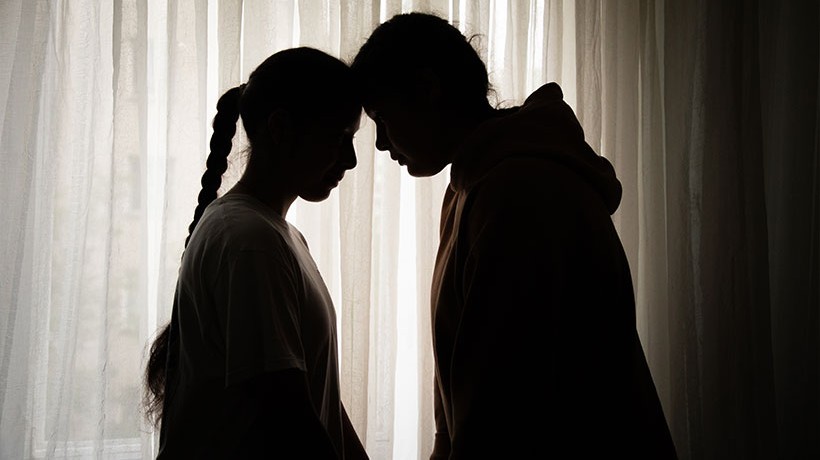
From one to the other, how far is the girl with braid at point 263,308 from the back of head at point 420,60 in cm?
6

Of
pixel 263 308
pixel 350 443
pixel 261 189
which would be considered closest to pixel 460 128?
pixel 261 189

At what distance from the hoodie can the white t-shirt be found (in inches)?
8.4

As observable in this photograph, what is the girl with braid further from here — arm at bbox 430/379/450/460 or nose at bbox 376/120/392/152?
arm at bbox 430/379/450/460

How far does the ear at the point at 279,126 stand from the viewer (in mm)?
944

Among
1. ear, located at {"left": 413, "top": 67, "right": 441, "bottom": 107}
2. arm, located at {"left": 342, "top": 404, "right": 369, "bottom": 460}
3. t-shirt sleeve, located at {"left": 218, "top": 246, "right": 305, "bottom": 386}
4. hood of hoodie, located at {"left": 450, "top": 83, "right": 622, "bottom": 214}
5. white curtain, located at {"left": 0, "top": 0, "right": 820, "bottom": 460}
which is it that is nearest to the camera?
t-shirt sleeve, located at {"left": 218, "top": 246, "right": 305, "bottom": 386}

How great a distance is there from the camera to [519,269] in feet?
2.68

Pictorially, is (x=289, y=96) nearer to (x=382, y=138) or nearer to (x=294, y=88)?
(x=294, y=88)

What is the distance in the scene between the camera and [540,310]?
0.81 meters

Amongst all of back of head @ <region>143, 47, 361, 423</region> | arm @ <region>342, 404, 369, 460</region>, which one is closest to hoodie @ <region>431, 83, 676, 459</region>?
back of head @ <region>143, 47, 361, 423</region>

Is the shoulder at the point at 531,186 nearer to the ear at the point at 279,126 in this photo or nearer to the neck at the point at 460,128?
the neck at the point at 460,128

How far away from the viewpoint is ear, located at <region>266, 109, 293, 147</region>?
37.2 inches

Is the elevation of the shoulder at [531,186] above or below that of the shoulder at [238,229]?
above

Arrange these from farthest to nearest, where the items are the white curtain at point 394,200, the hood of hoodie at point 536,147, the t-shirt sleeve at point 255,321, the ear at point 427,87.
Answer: the white curtain at point 394,200 < the ear at point 427,87 < the hood of hoodie at point 536,147 < the t-shirt sleeve at point 255,321

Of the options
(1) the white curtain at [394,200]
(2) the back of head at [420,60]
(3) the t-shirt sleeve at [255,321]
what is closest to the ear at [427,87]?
(2) the back of head at [420,60]
